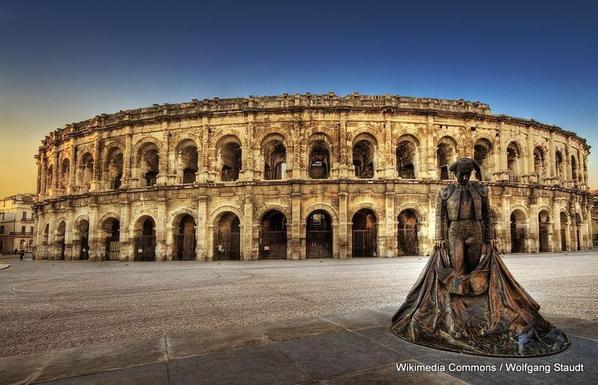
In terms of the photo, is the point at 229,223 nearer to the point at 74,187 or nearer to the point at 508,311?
the point at 74,187

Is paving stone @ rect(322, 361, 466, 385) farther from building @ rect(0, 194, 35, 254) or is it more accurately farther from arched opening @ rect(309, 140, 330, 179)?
building @ rect(0, 194, 35, 254)

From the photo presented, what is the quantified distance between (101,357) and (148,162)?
22.3 metres

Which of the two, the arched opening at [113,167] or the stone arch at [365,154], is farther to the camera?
the arched opening at [113,167]

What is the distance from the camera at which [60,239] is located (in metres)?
24.8

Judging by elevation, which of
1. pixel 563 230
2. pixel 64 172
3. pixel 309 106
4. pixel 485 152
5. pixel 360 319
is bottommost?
pixel 360 319

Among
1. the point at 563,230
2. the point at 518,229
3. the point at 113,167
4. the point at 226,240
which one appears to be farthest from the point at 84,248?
the point at 563,230

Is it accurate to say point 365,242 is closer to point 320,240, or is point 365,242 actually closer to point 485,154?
point 320,240

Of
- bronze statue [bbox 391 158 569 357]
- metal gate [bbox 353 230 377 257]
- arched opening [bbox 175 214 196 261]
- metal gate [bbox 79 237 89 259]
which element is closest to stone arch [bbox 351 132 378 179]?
metal gate [bbox 353 230 377 257]

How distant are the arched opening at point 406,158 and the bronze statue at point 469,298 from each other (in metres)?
18.2

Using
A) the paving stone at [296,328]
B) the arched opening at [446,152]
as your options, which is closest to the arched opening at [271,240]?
the arched opening at [446,152]

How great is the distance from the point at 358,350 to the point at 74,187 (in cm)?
2732

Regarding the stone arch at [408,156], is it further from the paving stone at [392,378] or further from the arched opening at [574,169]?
the paving stone at [392,378]

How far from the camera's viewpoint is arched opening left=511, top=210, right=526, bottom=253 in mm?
22781

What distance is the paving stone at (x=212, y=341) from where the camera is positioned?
3.47 metres
